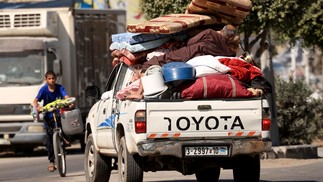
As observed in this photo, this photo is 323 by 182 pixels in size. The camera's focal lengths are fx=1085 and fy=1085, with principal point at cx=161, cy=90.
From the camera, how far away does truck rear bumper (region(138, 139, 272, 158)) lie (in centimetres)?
1258

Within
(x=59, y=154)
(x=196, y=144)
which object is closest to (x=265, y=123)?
(x=196, y=144)

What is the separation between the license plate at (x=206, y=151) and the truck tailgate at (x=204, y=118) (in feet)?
0.47

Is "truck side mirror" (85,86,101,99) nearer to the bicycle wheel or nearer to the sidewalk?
the bicycle wheel

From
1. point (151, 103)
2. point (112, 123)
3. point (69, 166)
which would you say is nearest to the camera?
point (151, 103)

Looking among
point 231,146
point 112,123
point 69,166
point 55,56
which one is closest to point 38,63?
point 55,56

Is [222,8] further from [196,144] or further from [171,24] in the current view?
[196,144]

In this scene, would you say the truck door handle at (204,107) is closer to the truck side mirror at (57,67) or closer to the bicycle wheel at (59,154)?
the bicycle wheel at (59,154)

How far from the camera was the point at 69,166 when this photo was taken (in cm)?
2162

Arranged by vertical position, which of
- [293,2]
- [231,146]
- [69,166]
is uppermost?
[293,2]

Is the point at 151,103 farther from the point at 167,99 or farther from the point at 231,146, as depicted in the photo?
the point at 231,146

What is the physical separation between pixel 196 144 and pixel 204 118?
32 cm

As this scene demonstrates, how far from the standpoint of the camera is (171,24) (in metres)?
13.7

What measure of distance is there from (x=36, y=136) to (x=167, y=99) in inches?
506

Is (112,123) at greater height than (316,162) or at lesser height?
greater
